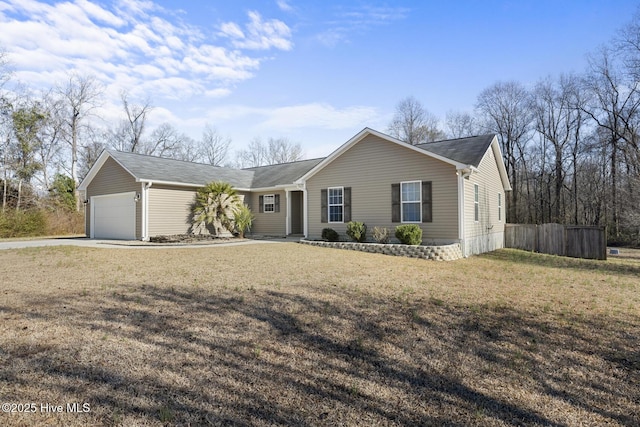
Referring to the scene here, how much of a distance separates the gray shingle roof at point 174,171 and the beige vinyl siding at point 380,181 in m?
6.19

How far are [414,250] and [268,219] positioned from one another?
9492 mm

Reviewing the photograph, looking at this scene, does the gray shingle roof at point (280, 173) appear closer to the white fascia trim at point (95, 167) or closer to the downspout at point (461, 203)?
the white fascia trim at point (95, 167)

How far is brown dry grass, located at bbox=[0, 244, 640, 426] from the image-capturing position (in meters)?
2.97

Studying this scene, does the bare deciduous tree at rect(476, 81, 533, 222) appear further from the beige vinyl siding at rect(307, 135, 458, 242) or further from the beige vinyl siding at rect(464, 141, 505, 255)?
the beige vinyl siding at rect(307, 135, 458, 242)

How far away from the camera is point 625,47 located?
21781mm

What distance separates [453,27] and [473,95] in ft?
74.6

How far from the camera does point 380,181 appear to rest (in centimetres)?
1447

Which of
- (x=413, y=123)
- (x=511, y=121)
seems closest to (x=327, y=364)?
(x=511, y=121)

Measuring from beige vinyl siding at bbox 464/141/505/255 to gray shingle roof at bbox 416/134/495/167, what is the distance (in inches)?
22.0

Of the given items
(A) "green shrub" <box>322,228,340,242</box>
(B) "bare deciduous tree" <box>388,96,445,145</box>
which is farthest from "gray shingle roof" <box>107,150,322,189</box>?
(B) "bare deciduous tree" <box>388,96,445,145</box>

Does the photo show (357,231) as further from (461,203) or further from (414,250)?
(461,203)

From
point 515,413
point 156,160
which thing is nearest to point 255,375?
point 515,413

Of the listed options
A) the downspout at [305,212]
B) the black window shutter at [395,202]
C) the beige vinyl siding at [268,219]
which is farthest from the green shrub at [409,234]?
the beige vinyl siding at [268,219]

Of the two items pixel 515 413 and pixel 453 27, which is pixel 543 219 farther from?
pixel 515 413
